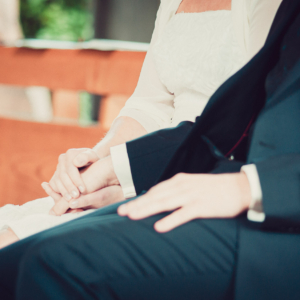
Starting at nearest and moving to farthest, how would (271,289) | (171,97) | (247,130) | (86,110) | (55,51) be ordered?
1. (271,289)
2. (247,130)
3. (171,97)
4. (55,51)
5. (86,110)

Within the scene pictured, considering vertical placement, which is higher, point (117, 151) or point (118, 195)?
point (117, 151)

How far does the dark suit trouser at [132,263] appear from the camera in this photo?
318 mm

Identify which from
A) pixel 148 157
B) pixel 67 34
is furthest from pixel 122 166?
pixel 67 34

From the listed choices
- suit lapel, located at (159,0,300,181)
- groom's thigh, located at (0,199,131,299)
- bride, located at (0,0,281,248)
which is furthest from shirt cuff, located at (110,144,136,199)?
groom's thigh, located at (0,199,131,299)

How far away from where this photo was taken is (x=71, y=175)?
628 millimetres

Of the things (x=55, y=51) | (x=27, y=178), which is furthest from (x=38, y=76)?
(x=27, y=178)

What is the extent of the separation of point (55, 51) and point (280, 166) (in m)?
1.58

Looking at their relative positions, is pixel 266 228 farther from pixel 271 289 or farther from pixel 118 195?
pixel 118 195

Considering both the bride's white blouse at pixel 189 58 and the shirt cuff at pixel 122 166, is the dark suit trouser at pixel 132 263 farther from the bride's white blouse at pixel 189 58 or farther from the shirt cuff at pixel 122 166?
the bride's white blouse at pixel 189 58

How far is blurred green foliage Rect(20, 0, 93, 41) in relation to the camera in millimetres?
2992

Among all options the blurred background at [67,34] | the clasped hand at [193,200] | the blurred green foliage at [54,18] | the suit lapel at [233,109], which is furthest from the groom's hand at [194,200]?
the blurred green foliage at [54,18]

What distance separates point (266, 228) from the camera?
1.09ft

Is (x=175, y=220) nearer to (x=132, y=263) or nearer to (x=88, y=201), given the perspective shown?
(x=132, y=263)

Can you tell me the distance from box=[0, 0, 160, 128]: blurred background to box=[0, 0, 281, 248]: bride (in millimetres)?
642
